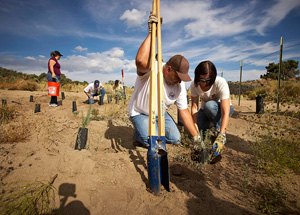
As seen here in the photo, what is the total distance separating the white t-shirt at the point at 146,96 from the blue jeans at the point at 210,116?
2.12ft

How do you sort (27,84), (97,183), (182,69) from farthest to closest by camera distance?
1. (27,84)
2. (182,69)
3. (97,183)

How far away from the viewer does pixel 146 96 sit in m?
2.61

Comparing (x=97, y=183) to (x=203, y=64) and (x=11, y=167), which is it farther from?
(x=203, y=64)

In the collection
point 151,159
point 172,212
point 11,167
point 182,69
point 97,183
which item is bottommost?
point 172,212

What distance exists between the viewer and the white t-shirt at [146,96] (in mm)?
2588

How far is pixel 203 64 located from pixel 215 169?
1.37 m

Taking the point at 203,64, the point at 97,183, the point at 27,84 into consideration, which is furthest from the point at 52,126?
the point at 27,84

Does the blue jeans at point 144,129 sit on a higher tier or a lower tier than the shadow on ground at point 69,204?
higher

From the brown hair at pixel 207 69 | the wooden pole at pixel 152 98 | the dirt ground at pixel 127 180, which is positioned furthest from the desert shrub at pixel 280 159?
the wooden pole at pixel 152 98

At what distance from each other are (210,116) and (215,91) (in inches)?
17.4

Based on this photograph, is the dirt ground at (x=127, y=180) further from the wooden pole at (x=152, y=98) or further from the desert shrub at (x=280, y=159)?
the wooden pole at (x=152, y=98)

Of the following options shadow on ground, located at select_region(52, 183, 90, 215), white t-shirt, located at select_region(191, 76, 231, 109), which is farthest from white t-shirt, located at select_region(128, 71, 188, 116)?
shadow on ground, located at select_region(52, 183, 90, 215)

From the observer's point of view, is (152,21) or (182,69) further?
(182,69)

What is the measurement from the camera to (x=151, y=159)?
6.00 ft
